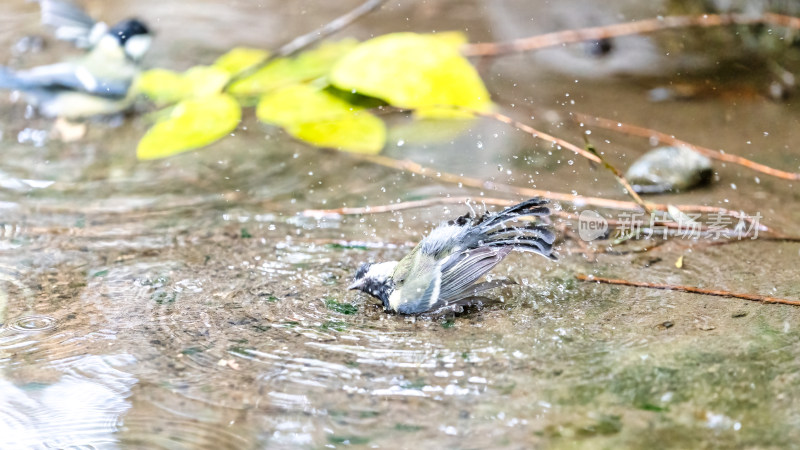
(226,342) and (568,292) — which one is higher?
(226,342)

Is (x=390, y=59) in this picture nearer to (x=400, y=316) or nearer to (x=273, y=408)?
(x=400, y=316)

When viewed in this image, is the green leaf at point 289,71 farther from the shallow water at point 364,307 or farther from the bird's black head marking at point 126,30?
the bird's black head marking at point 126,30

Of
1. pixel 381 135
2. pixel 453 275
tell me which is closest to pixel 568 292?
pixel 453 275

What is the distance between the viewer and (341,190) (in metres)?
3.19

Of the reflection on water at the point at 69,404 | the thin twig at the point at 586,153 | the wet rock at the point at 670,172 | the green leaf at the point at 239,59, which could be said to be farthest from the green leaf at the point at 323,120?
the reflection on water at the point at 69,404

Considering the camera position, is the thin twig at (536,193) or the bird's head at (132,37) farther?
the bird's head at (132,37)

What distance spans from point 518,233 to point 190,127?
6.33 ft

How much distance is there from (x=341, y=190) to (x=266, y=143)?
63 cm

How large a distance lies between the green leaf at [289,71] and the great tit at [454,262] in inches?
75.7

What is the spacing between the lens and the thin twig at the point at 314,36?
3.85m

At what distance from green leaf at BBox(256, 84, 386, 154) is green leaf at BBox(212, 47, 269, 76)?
415 millimetres

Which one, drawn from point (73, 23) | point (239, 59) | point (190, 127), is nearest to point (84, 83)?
point (73, 23)

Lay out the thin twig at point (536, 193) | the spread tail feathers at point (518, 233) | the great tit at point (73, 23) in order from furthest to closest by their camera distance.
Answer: the great tit at point (73, 23), the thin twig at point (536, 193), the spread tail feathers at point (518, 233)

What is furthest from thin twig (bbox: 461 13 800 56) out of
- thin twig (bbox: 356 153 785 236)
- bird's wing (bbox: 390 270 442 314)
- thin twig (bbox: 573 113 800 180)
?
bird's wing (bbox: 390 270 442 314)
